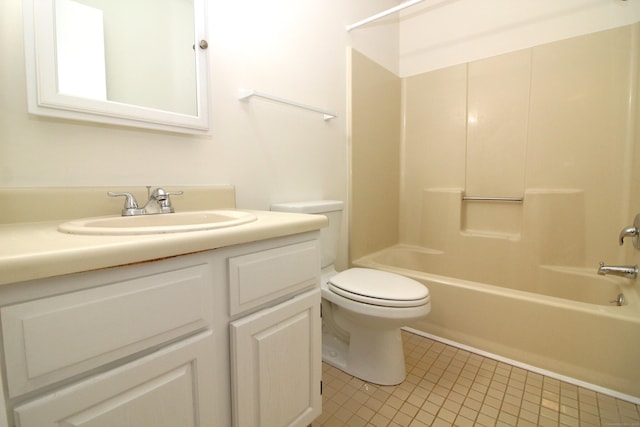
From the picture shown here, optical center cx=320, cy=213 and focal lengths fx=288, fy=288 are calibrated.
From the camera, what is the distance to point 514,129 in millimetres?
1940

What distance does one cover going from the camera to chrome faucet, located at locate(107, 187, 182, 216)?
0.87 metres

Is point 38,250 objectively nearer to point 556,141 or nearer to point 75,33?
point 75,33

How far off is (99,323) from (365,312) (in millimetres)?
935

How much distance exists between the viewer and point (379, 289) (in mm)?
1248

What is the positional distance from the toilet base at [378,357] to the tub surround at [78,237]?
0.72 m

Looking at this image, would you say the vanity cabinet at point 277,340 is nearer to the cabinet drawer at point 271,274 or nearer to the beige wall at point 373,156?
the cabinet drawer at point 271,274

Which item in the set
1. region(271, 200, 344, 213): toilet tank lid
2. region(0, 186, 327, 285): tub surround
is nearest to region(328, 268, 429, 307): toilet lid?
region(271, 200, 344, 213): toilet tank lid

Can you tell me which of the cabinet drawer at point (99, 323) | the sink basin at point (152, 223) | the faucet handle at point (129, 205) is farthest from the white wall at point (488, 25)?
the cabinet drawer at point (99, 323)

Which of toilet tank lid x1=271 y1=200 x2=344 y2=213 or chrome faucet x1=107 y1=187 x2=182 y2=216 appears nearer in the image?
chrome faucet x1=107 y1=187 x2=182 y2=216

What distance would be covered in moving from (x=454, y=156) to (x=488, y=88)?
0.50m

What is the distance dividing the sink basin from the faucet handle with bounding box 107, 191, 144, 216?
24 mm

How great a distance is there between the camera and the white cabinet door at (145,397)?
458 millimetres

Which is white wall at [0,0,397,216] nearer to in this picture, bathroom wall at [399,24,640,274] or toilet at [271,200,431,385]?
toilet at [271,200,431,385]

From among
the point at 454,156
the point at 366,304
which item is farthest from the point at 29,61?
the point at 454,156
